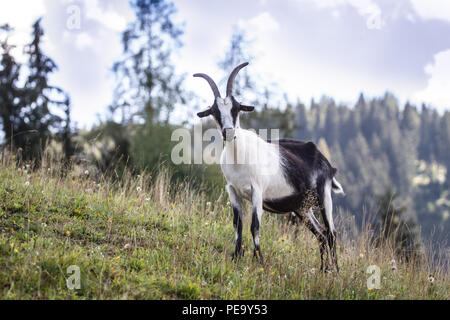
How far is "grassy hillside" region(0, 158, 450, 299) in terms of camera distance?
→ 414 cm

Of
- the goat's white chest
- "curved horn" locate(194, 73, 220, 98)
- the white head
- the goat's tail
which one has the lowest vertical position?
the goat's tail

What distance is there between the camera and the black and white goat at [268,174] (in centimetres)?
525

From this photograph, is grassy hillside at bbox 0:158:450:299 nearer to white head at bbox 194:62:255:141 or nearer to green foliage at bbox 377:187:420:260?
green foliage at bbox 377:187:420:260

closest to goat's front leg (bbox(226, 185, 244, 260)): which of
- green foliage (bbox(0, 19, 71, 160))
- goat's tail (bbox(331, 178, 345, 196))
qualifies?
goat's tail (bbox(331, 178, 345, 196))

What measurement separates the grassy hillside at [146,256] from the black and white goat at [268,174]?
19.9 inches

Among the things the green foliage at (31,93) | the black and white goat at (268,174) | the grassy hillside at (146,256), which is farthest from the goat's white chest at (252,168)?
the green foliage at (31,93)

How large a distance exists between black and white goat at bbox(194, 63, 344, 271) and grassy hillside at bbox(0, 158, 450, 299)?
505mm

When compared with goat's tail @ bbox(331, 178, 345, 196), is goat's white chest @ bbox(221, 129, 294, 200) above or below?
above

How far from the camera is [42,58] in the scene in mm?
21312

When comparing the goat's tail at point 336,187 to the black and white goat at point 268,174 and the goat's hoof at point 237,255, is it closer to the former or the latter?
the black and white goat at point 268,174

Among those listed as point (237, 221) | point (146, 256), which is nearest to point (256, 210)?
point (237, 221)
